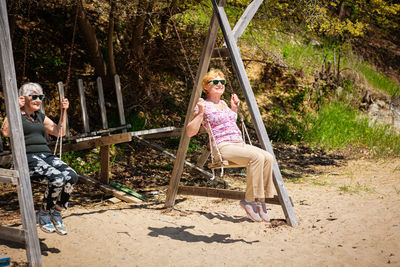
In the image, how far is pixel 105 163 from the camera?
6629mm

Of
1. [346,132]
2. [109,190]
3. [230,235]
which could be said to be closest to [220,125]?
[230,235]

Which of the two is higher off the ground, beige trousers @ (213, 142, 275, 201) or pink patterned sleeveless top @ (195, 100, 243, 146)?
pink patterned sleeveless top @ (195, 100, 243, 146)

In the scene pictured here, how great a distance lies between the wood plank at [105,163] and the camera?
652cm

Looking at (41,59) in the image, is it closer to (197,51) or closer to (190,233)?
(197,51)

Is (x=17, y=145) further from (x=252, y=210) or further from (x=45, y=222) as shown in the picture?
(x=252, y=210)

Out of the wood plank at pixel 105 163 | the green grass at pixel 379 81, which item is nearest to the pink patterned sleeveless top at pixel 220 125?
the wood plank at pixel 105 163

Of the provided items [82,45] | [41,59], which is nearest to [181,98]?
[82,45]

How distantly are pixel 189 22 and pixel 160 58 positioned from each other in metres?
0.92

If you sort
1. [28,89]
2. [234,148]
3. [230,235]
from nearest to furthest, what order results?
[28,89] < [234,148] < [230,235]

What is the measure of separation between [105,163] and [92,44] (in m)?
2.76

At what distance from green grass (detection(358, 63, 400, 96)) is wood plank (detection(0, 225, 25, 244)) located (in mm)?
11671

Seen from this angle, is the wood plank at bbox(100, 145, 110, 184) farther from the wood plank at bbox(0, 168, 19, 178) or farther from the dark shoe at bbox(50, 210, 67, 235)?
the wood plank at bbox(0, 168, 19, 178)

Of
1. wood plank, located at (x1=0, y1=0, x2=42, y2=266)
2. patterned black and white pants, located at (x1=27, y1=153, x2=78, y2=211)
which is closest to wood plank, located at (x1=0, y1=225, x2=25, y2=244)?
wood plank, located at (x1=0, y1=0, x2=42, y2=266)

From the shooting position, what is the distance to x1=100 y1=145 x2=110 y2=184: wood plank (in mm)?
6520
